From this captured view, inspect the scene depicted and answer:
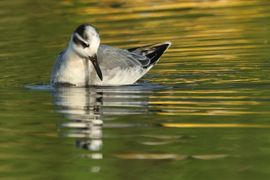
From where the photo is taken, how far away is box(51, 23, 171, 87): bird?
49.2ft

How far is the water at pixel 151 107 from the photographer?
10.1 meters

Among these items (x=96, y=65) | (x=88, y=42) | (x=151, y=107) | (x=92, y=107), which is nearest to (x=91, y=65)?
(x=96, y=65)

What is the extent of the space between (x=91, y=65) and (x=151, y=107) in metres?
2.37

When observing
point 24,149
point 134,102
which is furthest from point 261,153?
point 134,102

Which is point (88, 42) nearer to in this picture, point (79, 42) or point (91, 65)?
point (79, 42)

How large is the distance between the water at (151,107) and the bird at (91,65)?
0.79 feet

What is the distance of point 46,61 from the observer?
17.9 metres

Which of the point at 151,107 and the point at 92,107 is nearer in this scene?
the point at 151,107

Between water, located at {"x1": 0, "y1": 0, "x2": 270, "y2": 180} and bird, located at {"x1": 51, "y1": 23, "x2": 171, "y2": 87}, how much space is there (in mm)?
240

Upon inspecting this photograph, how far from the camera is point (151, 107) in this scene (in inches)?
520

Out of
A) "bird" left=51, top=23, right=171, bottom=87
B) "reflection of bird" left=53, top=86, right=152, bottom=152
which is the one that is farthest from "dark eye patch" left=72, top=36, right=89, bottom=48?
"reflection of bird" left=53, top=86, right=152, bottom=152

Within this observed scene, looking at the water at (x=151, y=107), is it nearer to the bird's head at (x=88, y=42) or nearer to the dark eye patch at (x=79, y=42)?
the bird's head at (x=88, y=42)

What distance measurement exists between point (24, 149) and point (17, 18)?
13.1 m

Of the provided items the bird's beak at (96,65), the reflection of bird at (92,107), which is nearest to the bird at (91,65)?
the bird's beak at (96,65)
